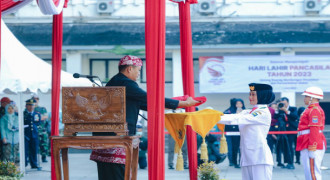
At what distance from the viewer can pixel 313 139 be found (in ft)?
31.9

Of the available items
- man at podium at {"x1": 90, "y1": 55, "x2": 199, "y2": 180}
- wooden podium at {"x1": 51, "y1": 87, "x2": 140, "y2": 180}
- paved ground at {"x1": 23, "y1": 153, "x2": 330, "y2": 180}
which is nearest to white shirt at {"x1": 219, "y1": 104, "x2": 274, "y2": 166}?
man at podium at {"x1": 90, "y1": 55, "x2": 199, "y2": 180}

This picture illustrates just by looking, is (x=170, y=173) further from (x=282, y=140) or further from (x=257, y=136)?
(x=257, y=136)

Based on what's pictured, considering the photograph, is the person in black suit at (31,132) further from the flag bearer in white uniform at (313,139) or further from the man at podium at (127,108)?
the man at podium at (127,108)

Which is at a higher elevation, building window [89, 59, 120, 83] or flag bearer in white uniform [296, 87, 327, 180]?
building window [89, 59, 120, 83]

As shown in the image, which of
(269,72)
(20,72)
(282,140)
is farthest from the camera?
(269,72)

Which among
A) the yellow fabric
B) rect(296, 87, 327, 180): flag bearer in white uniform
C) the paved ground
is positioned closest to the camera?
the yellow fabric

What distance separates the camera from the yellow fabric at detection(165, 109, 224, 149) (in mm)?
6425

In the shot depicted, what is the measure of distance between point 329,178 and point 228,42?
38.1 feet

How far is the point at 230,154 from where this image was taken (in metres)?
15.0

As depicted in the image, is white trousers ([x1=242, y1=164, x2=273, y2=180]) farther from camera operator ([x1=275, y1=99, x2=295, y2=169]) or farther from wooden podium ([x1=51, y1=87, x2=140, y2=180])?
camera operator ([x1=275, y1=99, x2=295, y2=169])

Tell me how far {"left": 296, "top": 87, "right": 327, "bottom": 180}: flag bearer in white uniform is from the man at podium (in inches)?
166

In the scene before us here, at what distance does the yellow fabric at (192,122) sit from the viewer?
6425 mm

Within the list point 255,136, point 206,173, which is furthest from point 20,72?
point 255,136

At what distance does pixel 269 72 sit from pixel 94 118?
1814 cm
